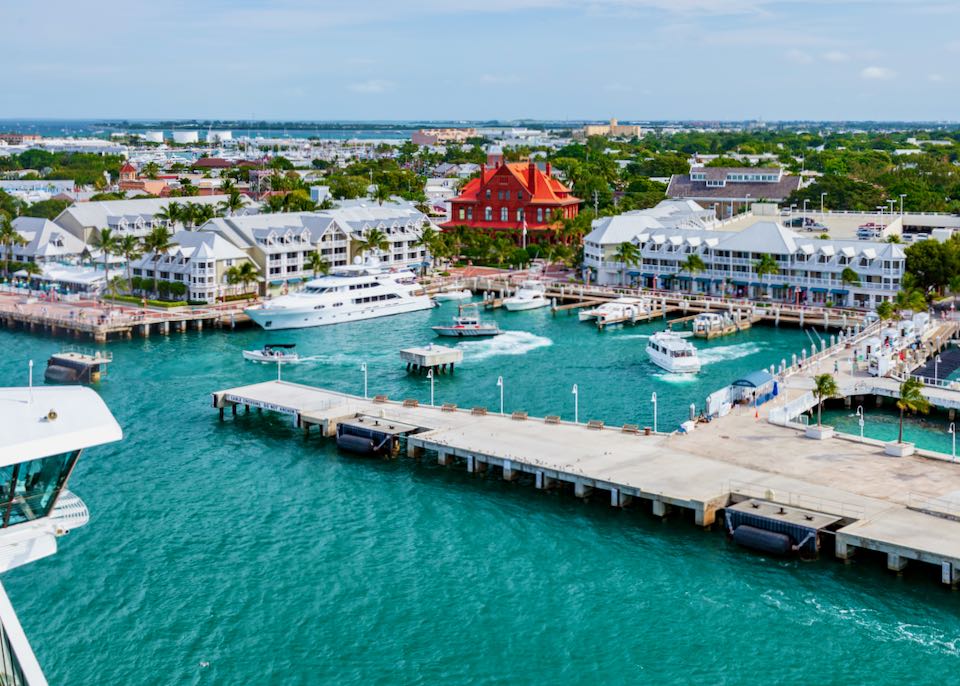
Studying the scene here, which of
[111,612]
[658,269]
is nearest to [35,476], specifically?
[111,612]

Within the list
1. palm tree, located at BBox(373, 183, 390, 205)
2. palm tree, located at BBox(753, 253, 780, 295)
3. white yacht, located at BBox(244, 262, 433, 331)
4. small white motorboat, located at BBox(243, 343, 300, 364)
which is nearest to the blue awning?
small white motorboat, located at BBox(243, 343, 300, 364)

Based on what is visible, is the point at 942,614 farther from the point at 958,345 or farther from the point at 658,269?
the point at 658,269

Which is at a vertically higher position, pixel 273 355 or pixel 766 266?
pixel 766 266

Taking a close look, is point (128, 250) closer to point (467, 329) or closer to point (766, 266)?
point (467, 329)

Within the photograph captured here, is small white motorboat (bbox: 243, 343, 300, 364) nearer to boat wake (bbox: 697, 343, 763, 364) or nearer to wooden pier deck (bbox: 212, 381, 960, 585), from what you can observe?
wooden pier deck (bbox: 212, 381, 960, 585)

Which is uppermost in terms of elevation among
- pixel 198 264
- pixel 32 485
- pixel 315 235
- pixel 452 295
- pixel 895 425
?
pixel 32 485

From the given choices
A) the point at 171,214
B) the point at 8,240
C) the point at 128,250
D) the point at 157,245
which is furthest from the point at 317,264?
the point at 8,240
